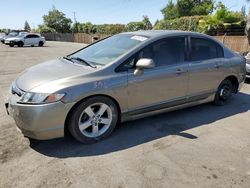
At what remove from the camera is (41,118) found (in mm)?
3480

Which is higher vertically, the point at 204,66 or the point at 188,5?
the point at 188,5

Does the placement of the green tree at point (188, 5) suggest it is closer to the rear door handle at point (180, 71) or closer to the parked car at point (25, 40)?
the parked car at point (25, 40)

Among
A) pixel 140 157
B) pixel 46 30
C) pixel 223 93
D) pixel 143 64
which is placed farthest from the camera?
pixel 46 30

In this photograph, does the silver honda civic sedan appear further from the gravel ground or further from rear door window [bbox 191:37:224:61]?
the gravel ground

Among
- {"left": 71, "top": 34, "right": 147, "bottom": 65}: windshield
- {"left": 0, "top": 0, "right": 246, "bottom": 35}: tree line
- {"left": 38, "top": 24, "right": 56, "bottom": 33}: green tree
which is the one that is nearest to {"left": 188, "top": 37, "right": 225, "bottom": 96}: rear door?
{"left": 71, "top": 34, "right": 147, "bottom": 65}: windshield

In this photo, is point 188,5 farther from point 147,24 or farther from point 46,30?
point 46,30

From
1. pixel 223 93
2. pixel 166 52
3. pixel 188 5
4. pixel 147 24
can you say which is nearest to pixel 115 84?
pixel 166 52

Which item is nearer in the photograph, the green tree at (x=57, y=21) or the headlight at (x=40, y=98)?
the headlight at (x=40, y=98)

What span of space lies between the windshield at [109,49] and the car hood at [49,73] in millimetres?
328

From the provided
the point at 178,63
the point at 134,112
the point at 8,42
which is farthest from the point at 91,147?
the point at 8,42

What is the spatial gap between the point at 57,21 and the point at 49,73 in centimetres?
7690

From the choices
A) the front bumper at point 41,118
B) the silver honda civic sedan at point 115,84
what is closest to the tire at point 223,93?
the silver honda civic sedan at point 115,84

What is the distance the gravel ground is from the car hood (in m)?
0.85

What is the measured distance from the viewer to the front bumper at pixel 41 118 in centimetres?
346
